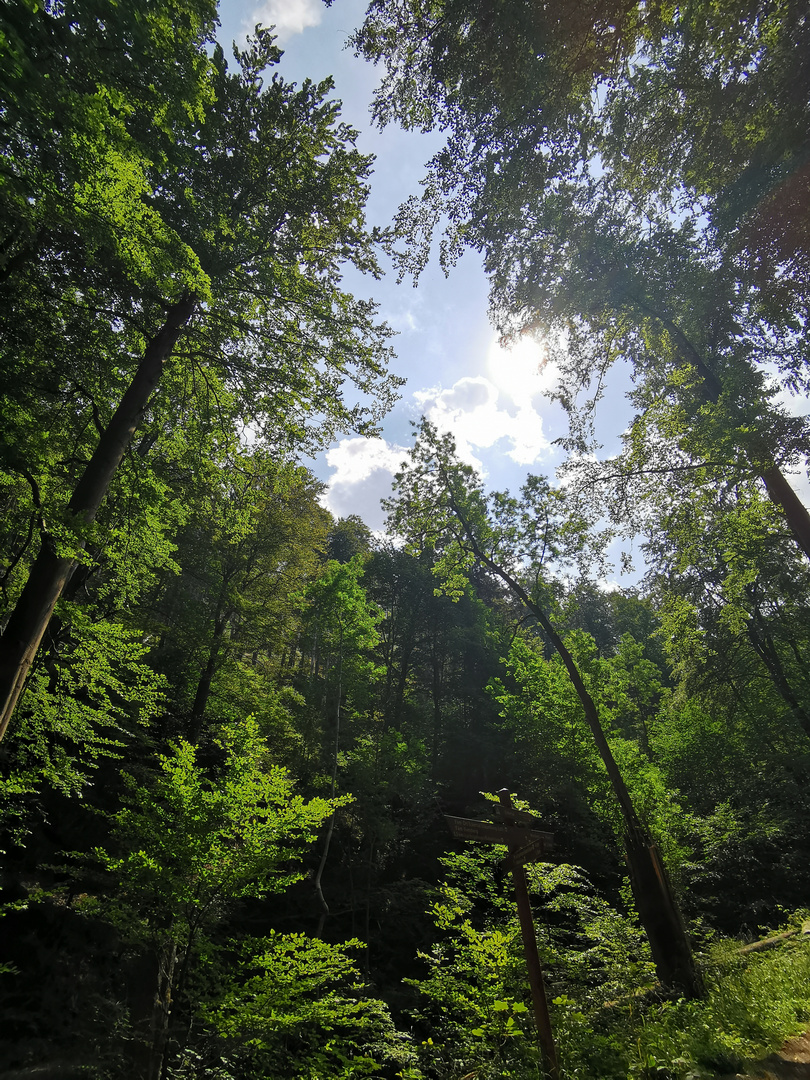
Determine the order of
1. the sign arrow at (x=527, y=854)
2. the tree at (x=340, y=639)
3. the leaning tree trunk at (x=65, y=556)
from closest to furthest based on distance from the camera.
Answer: the leaning tree trunk at (x=65, y=556)
the sign arrow at (x=527, y=854)
the tree at (x=340, y=639)

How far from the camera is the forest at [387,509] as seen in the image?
502 centimetres

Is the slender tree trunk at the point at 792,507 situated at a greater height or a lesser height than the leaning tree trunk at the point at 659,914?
greater

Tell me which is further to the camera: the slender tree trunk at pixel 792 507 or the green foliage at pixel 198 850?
the slender tree trunk at pixel 792 507

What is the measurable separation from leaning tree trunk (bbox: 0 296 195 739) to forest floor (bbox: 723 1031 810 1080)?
6.55 m

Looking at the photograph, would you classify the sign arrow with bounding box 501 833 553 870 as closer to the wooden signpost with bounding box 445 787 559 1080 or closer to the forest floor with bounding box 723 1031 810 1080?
the wooden signpost with bounding box 445 787 559 1080

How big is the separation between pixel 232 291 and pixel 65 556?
4.58 metres

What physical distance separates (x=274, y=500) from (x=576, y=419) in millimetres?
10770

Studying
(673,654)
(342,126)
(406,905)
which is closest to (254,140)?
(342,126)

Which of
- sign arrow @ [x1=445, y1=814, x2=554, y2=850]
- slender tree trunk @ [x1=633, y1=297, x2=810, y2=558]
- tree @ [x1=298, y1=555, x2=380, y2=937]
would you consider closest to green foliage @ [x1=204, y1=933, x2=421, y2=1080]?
sign arrow @ [x1=445, y1=814, x2=554, y2=850]

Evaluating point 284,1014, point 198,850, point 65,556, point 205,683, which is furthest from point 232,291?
point 205,683

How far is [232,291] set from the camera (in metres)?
7.28

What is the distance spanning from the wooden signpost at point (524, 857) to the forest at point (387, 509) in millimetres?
225

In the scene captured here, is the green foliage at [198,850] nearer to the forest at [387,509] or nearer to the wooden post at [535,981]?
the forest at [387,509]

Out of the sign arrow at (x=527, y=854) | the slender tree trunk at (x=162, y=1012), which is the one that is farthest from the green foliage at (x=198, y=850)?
the sign arrow at (x=527, y=854)
